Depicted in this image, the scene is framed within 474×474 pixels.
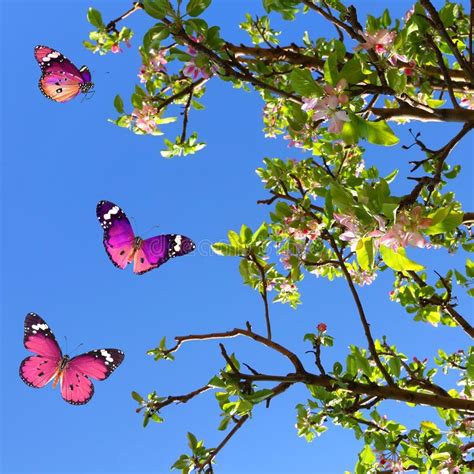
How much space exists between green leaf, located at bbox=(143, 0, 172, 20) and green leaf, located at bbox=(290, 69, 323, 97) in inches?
32.1

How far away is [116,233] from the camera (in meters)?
5.00

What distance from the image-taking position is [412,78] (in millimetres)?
2588

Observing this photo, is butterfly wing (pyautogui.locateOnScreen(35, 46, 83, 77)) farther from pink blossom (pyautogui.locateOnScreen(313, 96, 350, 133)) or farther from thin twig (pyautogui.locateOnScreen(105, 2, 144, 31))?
pink blossom (pyautogui.locateOnScreen(313, 96, 350, 133))

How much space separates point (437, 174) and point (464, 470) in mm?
1986

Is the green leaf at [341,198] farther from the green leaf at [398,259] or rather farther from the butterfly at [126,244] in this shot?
the butterfly at [126,244]

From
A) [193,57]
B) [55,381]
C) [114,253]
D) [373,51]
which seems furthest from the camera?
[55,381]

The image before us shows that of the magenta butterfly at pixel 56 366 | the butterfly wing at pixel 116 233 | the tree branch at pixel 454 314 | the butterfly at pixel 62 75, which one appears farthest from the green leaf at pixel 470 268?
the butterfly at pixel 62 75

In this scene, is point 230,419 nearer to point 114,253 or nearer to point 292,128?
point 292,128

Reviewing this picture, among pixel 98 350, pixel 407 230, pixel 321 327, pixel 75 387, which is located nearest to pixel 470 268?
pixel 321 327

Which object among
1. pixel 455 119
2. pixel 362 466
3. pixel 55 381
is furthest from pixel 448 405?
pixel 55 381

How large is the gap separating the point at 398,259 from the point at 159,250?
10.9 feet

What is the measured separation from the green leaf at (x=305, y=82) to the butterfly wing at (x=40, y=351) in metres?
4.41

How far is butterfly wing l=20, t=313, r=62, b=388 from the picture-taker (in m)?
5.37

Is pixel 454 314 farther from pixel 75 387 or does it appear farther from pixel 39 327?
pixel 39 327
